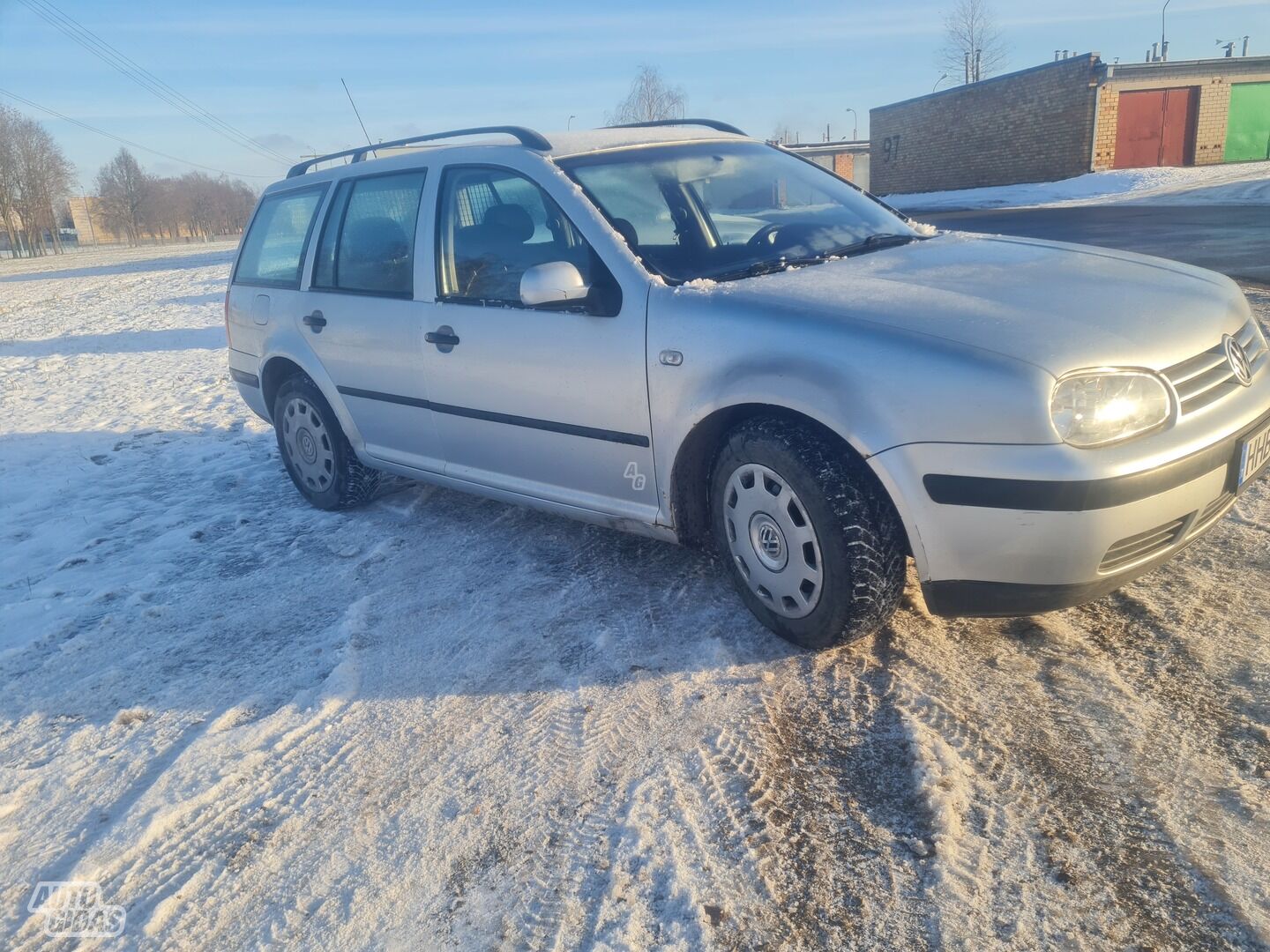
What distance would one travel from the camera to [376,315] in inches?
173

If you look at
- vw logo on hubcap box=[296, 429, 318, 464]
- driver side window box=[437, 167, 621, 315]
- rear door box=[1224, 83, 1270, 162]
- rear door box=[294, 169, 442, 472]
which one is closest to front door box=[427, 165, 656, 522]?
driver side window box=[437, 167, 621, 315]

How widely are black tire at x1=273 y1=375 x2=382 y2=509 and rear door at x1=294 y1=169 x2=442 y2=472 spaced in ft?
0.89

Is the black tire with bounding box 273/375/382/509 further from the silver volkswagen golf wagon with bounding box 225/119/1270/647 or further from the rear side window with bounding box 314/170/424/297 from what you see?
the rear side window with bounding box 314/170/424/297

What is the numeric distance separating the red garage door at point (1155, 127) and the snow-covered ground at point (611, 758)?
1267 inches

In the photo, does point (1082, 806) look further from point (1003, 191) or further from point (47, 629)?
point (1003, 191)

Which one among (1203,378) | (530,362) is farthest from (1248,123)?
(530,362)

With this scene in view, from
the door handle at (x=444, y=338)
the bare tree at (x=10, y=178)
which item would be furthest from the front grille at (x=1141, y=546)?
the bare tree at (x=10, y=178)

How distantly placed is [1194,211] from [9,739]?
68.4 feet

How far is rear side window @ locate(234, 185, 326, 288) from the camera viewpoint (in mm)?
5016

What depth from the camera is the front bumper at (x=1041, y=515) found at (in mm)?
A: 2412

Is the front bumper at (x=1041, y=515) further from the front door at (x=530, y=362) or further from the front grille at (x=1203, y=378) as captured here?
the front door at (x=530, y=362)

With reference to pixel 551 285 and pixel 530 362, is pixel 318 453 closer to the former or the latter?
pixel 530 362

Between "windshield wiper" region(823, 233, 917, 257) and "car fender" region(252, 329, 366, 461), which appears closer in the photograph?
"windshield wiper" region(823, 233, 917, 257)

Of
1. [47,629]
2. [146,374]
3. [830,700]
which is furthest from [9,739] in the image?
[146,374]
